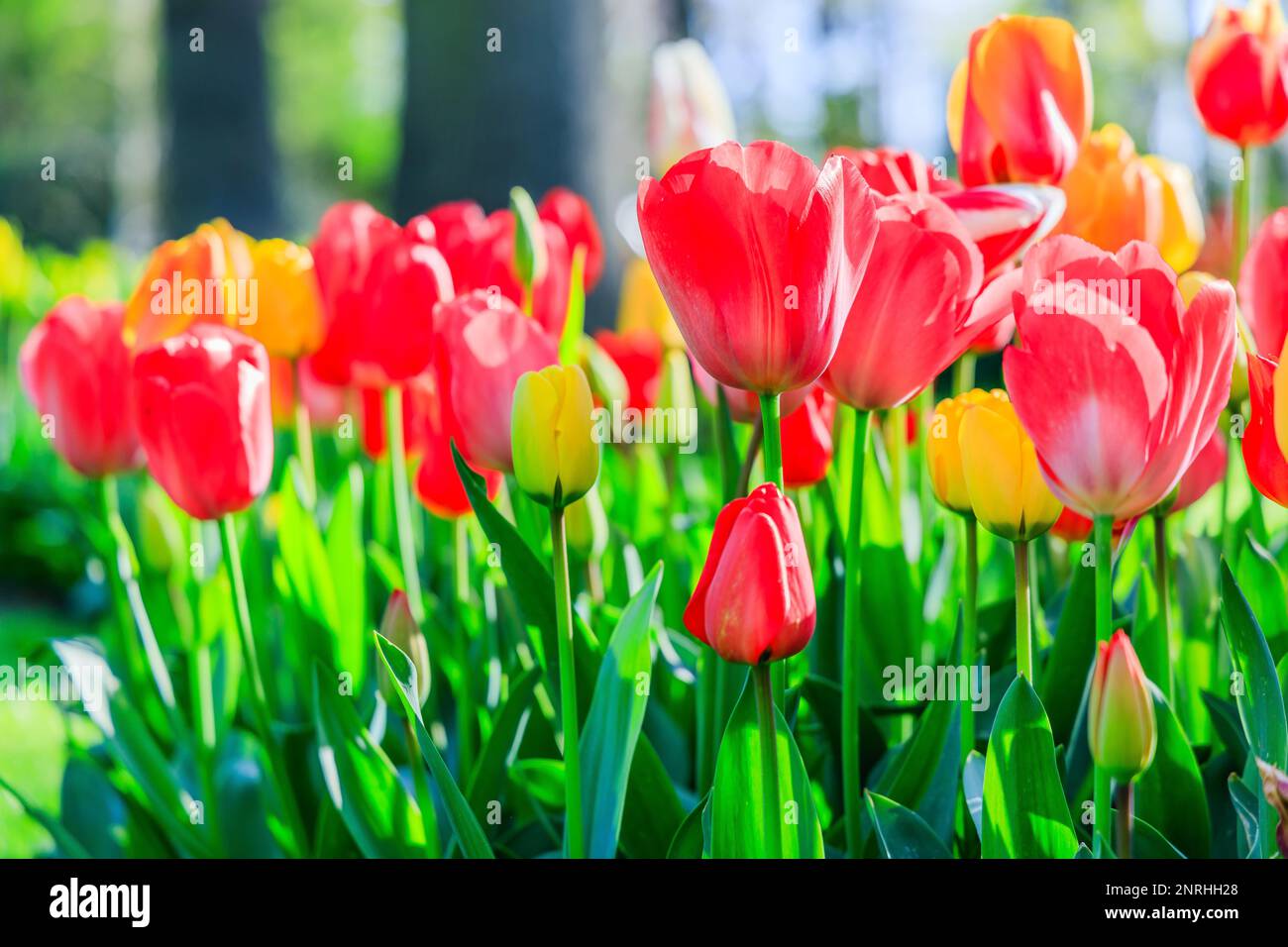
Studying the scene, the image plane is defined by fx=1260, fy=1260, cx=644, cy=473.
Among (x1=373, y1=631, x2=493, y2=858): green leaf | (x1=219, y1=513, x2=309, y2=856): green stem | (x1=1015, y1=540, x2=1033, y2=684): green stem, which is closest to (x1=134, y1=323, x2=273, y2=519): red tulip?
(x1=219, y1=513, x2=309, y2=856): green stem

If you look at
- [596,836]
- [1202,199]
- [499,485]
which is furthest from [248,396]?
[1202,199]

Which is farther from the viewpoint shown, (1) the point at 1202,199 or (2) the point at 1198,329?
(1) the point at 1202,199

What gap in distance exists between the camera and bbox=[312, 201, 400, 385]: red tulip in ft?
4.03

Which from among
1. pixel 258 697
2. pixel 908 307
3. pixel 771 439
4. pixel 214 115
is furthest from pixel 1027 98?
pixel 214 115

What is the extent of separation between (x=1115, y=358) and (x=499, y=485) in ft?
2.16

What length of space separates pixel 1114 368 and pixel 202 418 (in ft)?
2.12

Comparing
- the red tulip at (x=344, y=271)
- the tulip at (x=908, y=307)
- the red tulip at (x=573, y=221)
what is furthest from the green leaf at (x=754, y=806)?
the red tulip at (x=573, y=221)

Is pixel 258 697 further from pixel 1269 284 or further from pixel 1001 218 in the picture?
pixel 1269 284

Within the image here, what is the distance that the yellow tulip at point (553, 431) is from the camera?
775 millimetres

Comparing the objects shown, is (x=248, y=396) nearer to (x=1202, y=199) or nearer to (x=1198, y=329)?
(x=1198, y=329)

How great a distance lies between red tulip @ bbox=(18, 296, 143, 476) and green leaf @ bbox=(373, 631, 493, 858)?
0.55 metres

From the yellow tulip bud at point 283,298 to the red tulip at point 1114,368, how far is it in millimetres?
786

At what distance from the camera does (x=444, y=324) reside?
0.93 meters
